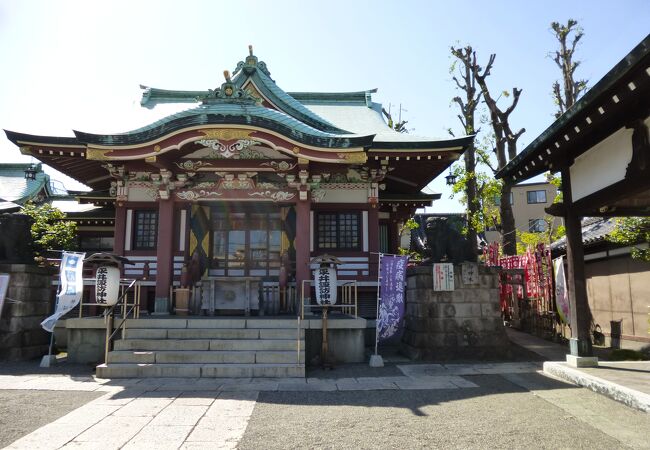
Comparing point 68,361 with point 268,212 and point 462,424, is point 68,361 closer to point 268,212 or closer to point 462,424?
point 268,212

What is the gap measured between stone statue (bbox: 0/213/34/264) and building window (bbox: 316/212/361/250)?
25.5ft

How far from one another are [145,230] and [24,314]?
402 cm

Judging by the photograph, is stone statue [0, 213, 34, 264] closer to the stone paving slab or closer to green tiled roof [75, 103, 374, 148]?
green tiled roof [75, 103, 374, 148]

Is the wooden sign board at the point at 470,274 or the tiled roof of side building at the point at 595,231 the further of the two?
the tiled roof of side building at the point at 595,231

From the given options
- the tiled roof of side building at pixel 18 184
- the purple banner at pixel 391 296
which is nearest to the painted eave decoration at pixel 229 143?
the purple banner at pixel 391 296

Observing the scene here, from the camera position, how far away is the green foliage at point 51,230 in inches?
594

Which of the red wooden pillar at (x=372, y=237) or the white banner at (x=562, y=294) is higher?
the red wooden pillar at (x=372, y=237)

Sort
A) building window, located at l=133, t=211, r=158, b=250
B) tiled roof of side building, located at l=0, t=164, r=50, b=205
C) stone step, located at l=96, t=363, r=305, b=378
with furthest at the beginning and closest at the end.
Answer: tiled roof of side building, located at l=0, t=164, r=50, b=205 → building window, located at l=133, t=211, r=158, b=250 → stone step, located at l=96, t=363, r=305, b=378

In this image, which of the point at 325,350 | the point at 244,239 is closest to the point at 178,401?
the point at 325,350

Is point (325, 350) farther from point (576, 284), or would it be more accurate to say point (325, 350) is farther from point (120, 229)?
point (120, 229)

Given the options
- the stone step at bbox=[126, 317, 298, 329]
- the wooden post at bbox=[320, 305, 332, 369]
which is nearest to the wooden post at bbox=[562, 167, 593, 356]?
the wooden post at bbox=[320, 305, 332, 369]

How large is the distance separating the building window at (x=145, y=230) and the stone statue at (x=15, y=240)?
296 centimetres

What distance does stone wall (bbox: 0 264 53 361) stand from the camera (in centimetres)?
1020

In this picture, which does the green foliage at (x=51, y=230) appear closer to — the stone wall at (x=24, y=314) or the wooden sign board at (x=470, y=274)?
the stone wall at (x=24, y=314)
